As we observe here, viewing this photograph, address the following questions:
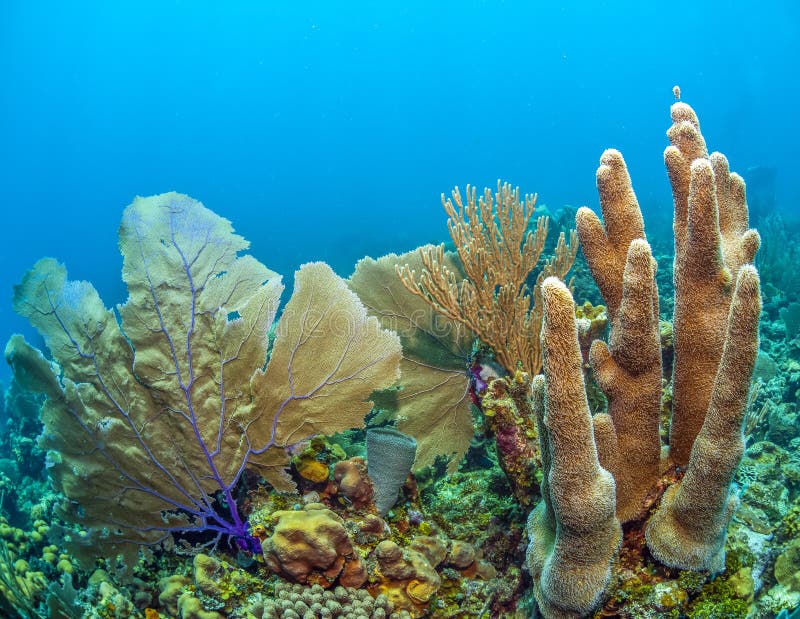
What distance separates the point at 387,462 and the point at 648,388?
190cm

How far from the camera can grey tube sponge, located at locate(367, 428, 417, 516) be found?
10.9ft

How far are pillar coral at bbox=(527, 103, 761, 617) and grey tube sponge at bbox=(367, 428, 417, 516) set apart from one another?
1.15 meters

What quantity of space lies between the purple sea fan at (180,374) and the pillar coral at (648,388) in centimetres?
176

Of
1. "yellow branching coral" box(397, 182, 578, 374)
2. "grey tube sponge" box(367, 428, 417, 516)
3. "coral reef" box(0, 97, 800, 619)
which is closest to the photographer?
"coral reef" box(0, 97, 800, 619)

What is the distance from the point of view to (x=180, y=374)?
3229 mm

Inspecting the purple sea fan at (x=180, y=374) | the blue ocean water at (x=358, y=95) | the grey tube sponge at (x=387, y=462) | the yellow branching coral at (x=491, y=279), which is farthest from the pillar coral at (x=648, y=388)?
the blue ocean water at (x=358, y=95)

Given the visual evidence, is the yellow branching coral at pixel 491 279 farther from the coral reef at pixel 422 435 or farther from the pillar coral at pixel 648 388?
the pillar coral at pixel 648 388

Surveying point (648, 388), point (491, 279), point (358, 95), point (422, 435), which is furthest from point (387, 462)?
point (358, 95)

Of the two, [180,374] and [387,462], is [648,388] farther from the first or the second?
[180,374]

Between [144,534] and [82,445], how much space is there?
2.60ft

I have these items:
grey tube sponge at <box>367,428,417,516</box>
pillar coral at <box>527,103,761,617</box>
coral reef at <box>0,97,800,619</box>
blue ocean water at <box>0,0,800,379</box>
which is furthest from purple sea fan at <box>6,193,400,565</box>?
blue ocean water at <box>0,0,800,379</box>

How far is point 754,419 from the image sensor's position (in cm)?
362

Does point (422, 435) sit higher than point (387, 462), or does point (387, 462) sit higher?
point (422, 435)

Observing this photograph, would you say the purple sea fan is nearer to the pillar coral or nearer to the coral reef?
the coral reef
